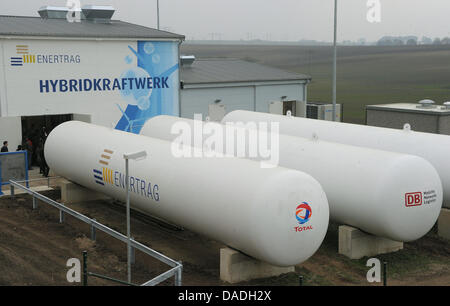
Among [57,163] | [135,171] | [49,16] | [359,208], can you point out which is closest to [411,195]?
[359,208]

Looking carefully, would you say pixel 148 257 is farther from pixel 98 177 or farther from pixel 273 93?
pixel 273 93

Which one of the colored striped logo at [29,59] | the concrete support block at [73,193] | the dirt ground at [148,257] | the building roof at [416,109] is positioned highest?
the colored striped logo at [29,59]

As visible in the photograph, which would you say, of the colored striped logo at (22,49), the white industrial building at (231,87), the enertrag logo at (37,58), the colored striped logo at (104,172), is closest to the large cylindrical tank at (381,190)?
the colored striped logo at (104,172)

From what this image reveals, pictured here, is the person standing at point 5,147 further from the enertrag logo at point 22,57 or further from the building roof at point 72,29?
the building roof at point 72,29

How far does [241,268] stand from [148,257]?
2516mm

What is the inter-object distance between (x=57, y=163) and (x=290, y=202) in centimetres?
938

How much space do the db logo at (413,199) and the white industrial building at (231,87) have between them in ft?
47.2

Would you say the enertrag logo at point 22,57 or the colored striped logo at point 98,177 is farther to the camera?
the enertrag logo at point 22,57

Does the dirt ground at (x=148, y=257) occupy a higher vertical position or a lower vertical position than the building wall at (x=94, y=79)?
lower

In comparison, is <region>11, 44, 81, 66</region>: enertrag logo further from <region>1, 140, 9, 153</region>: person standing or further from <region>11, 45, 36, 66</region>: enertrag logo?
<region>1, 140, 9, 153</region>: person standing

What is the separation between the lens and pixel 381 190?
12133 mm

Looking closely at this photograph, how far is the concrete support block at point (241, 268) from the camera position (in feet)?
37.4

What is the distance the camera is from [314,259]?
520 inches

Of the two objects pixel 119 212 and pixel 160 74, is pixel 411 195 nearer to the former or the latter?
pixel 119 212
